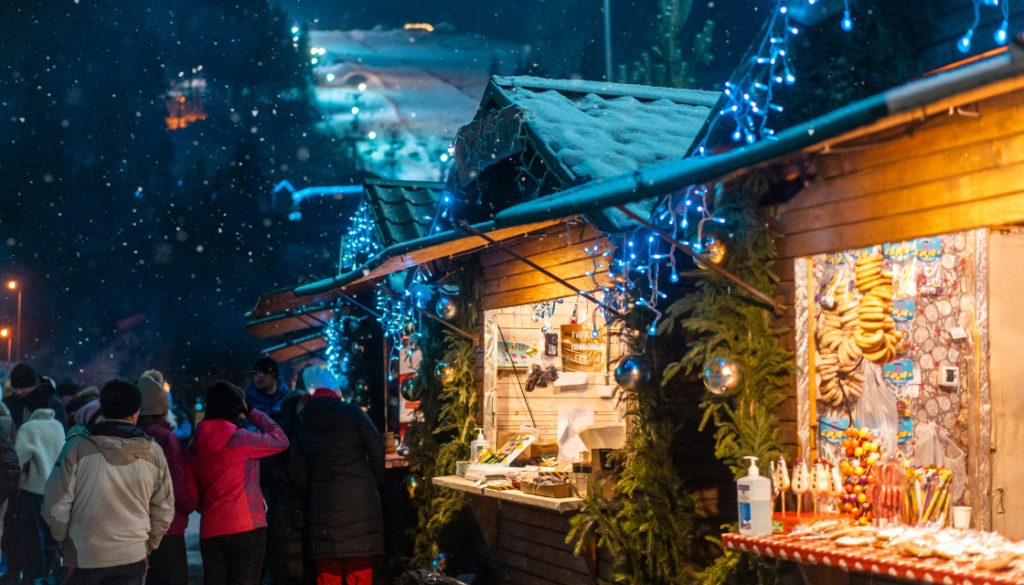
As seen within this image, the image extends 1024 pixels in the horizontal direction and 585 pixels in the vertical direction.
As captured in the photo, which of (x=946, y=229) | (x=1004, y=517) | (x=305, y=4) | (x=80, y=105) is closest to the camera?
(x=946, y=229)

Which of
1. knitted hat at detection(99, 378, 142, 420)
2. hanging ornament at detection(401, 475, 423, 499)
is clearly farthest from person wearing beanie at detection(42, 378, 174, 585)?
hanging ornament at detection(401, 475, 423, 499)

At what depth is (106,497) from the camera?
5.17 m

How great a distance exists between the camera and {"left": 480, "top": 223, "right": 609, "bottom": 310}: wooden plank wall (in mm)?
7016

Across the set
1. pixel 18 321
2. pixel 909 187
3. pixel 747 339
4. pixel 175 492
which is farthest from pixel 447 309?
pixel 18 321

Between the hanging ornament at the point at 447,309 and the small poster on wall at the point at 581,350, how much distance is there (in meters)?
1.44

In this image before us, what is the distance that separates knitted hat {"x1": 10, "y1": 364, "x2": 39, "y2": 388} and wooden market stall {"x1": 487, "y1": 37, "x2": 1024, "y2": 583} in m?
5.47

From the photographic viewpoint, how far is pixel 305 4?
202 feet

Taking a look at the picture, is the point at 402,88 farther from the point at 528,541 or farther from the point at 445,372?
the point at 528,541

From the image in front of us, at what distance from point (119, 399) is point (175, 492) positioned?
1267 millimetres

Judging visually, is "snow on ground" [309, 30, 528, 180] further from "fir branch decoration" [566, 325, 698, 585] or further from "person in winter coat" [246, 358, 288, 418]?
"fir branch decoration" [566, 325, 698, 585]

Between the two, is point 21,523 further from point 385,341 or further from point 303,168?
point 303,168

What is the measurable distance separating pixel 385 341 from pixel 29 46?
4821 centimetres

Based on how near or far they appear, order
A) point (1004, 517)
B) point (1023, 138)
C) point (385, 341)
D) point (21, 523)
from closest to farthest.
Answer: point (1023, 138) → point (1004, 517) → point (21, 523) → point (385, 341)

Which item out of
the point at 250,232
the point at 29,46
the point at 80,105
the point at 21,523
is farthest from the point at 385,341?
the point at 29,46
